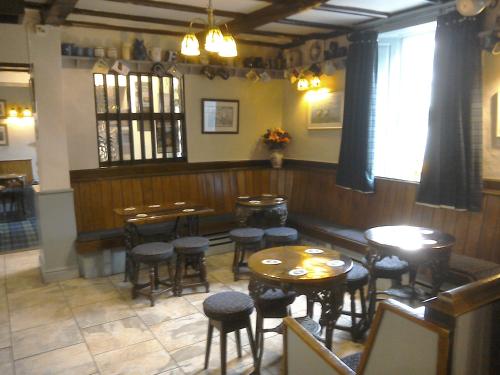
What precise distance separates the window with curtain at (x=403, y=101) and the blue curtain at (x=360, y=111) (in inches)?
5.4

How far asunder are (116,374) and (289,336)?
1519 mm

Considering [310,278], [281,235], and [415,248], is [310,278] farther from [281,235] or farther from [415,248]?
[281,235]

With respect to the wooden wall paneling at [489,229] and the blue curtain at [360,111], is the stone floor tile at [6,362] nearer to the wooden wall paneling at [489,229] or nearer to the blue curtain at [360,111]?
the blue curtain at [360,111]

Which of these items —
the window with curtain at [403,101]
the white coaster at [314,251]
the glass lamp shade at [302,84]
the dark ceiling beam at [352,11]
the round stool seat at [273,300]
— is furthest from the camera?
the glass lamp shade at [302,84]

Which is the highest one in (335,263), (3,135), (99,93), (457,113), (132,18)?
(132,18)

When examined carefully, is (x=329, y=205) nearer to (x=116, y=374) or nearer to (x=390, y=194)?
(x=390, y=194)

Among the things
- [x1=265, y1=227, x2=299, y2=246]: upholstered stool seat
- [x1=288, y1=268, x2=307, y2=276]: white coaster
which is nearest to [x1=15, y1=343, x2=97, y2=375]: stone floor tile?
[x1=288, y1=268, x2=307, y2=276]: white coaster

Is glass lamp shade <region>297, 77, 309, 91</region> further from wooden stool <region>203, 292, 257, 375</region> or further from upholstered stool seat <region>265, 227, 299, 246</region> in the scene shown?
wooden stool <region>203, 292, 257, 375</region>

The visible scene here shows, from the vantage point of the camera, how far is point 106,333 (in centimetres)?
305

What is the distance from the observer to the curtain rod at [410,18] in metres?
3.43

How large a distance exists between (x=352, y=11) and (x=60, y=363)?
150 inches

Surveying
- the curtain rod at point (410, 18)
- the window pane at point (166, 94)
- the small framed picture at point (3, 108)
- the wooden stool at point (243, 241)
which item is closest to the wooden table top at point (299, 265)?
the wooden stool at point (243, 241)

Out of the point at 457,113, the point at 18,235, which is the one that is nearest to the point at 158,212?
the point at 457,113

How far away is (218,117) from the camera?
17.1ft
